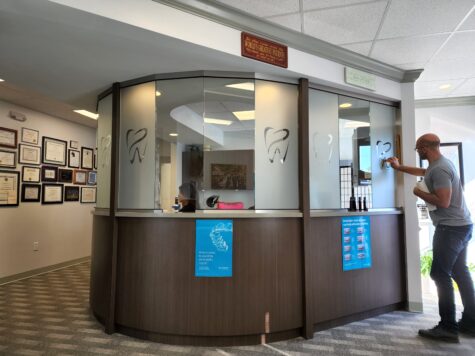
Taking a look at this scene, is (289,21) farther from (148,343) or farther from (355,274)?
(148,343)

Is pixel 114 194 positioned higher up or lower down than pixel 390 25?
lower down

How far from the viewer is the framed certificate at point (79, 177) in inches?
272

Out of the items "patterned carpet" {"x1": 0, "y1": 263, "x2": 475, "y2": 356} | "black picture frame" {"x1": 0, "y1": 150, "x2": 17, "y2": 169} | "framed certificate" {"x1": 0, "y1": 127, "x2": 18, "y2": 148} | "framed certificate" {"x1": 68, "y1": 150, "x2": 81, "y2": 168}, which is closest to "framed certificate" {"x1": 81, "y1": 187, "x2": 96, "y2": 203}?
"framed certificate" {"x1": 68, "y1": 150, "x2": 81, "y2": 168}

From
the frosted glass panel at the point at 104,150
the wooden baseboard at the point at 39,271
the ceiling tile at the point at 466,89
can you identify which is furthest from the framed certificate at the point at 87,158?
the ceiling tile at the point at 466,89

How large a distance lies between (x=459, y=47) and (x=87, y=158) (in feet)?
22.0

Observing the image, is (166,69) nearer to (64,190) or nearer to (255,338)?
(255,338)

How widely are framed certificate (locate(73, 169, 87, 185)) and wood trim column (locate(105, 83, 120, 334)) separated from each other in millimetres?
3822

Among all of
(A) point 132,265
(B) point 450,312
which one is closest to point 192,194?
(A) point 132,265

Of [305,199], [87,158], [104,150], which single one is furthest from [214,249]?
[87,158]

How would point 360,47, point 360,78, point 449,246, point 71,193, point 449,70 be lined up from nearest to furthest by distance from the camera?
point 449,246
point 360,47
point 360,78
point 449,70
point 71,193

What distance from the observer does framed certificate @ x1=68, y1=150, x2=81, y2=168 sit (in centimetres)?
678

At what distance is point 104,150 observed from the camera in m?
4.02

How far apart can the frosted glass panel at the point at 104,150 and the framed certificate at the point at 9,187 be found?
2.23 m

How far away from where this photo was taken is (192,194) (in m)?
3.33
